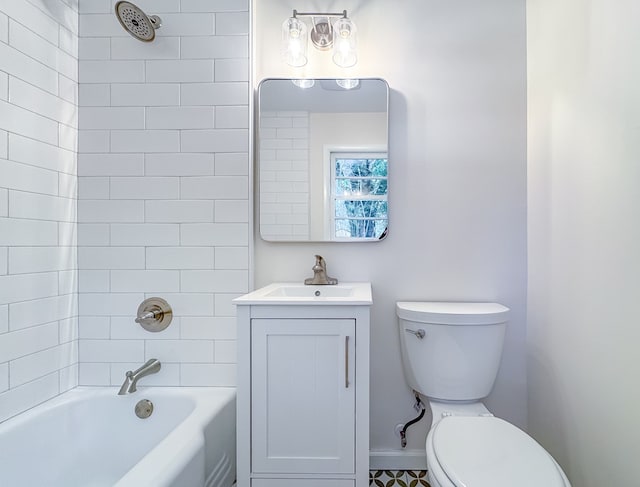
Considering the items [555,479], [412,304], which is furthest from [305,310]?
[555,479]

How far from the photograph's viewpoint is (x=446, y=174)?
65.2 inches

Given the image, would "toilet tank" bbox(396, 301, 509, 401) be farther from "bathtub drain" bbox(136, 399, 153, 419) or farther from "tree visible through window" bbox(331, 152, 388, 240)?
"bathtub drain" bbox(136, 399, 153, 419)

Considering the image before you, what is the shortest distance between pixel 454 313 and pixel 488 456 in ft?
1.69

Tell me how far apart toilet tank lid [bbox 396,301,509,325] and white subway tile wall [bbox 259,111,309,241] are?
0.59 metres

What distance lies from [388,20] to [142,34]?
1.13 m

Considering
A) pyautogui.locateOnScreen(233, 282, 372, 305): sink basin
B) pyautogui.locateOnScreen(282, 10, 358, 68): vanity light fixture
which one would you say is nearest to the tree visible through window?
pyautogui.locateOnScreen(233, 282, 372, 305): sink basin

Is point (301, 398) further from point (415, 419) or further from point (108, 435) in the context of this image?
point (108, 435)

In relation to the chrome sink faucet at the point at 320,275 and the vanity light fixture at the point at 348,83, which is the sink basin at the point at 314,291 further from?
the vanity light fixture at the point at 348,83

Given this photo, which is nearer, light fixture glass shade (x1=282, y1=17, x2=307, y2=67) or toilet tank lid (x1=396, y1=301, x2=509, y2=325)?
toilet tank lid (x1=396, y1=301, x2=509, y2=325)

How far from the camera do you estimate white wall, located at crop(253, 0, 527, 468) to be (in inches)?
64.7

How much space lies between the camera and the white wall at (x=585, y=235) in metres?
1.06

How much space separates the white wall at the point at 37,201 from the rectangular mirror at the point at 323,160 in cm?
84

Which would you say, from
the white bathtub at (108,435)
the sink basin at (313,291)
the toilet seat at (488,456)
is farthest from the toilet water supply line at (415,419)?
the white bathtub at (108,435)

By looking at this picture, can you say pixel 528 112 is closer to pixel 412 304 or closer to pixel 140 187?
pixel 412 304
